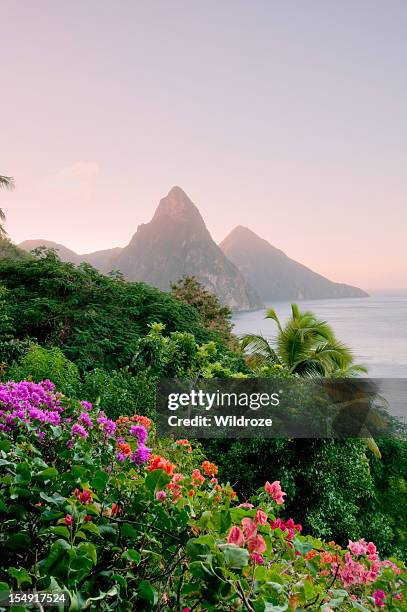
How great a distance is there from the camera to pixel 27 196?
30172 mm

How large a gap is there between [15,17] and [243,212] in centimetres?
6357

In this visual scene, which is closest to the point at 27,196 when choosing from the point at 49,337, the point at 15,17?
the point at 15,17

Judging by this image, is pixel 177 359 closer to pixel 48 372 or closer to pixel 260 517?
pixel 48 372

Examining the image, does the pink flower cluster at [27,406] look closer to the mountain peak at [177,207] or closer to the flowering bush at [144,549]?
the flowering bush at [144,549]

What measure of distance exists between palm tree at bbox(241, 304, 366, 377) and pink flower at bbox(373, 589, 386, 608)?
747 cm

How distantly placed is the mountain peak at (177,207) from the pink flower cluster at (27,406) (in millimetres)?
124148

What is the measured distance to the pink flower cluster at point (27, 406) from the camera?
2076 millimetres

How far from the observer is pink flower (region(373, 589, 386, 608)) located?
157 cm

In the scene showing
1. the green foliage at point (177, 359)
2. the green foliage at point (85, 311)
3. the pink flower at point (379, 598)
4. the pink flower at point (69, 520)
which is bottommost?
the pink flower at point (379, 598)

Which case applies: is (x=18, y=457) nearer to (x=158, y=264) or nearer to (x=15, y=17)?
(x=15, y=17)

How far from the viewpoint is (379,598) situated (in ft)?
5.20

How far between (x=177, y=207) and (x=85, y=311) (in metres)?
122

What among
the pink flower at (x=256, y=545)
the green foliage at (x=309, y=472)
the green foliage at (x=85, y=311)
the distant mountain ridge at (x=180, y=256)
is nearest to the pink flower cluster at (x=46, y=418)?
the pink flower at (x=256, y=545)

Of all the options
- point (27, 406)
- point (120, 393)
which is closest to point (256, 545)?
point (27, 406)
